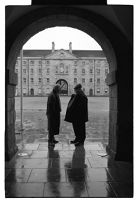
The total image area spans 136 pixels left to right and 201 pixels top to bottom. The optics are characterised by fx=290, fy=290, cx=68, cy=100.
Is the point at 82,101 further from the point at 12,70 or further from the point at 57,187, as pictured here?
the point at 57,187

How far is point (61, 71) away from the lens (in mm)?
72625

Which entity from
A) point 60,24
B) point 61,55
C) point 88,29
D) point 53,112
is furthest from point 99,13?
point 61,55

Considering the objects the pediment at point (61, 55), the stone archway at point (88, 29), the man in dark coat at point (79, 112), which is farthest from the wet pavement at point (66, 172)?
the pediment at point (61, 55)

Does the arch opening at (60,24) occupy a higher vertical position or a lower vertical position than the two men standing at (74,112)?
higher

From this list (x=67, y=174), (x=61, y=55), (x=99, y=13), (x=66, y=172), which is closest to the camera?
(x=67, y=174)

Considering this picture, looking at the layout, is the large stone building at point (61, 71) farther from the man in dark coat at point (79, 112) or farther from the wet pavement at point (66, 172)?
the wet pavement at point (66, 172)

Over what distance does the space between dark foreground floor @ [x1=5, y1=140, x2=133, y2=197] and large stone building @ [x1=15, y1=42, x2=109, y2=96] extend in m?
62.4

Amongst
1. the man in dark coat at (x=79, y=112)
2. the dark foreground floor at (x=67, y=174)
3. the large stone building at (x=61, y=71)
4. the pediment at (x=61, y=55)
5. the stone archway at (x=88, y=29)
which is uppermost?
the pediment at (x=61, y=55)

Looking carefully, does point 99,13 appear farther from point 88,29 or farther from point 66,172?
point 66,172

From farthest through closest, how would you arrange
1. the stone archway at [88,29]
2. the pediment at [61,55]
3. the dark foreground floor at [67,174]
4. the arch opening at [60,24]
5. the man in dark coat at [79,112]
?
the pediment at [61,55] → the man in dark coat at [79,112] → the arch opening at [60,24] → the stone archway at [88,29] → the dark foreground floor at [67,174]

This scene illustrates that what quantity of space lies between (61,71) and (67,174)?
6775 cm

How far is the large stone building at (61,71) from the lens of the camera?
69625mm

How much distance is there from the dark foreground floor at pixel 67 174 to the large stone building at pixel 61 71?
205ft

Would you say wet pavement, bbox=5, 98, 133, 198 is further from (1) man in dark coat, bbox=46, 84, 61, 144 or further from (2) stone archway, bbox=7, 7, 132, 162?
(2) stone archway, bbox=7, 7, 132, 162
